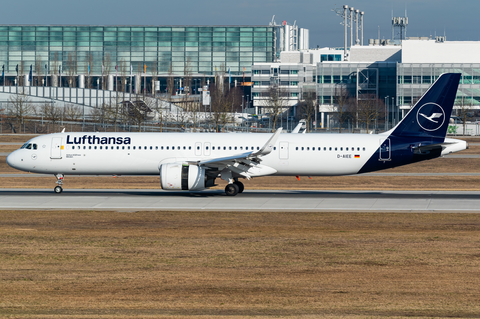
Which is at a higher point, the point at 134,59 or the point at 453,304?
the point at 134,59

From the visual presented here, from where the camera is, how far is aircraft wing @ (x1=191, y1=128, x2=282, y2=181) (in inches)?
1378

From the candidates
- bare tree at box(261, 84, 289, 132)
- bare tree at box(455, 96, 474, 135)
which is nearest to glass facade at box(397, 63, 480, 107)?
bare tree at box(455, 96, 474, 135)

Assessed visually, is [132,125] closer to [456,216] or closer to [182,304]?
[456,216]

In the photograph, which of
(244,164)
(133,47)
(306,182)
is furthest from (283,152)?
(133,47)

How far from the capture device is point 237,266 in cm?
1906

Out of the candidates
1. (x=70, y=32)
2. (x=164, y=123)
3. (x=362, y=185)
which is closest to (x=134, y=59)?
(x=70, y=32)

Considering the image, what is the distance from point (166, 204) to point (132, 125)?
2909 inches

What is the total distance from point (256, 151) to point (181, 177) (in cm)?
513

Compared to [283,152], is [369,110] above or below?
above

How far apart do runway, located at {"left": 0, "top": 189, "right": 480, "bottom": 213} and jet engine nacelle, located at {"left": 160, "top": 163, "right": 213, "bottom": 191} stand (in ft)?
2.85

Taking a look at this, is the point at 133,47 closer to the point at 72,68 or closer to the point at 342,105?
the point at 72,68

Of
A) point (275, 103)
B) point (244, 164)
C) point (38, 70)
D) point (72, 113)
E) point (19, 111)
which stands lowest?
point (244, 164)

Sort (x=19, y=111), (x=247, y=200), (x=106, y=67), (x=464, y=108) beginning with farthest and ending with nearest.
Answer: (x=106, y=67) < (x=464, y=108) < (x=19, y=111) < (x=247, y=200)

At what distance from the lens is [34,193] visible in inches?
1515
